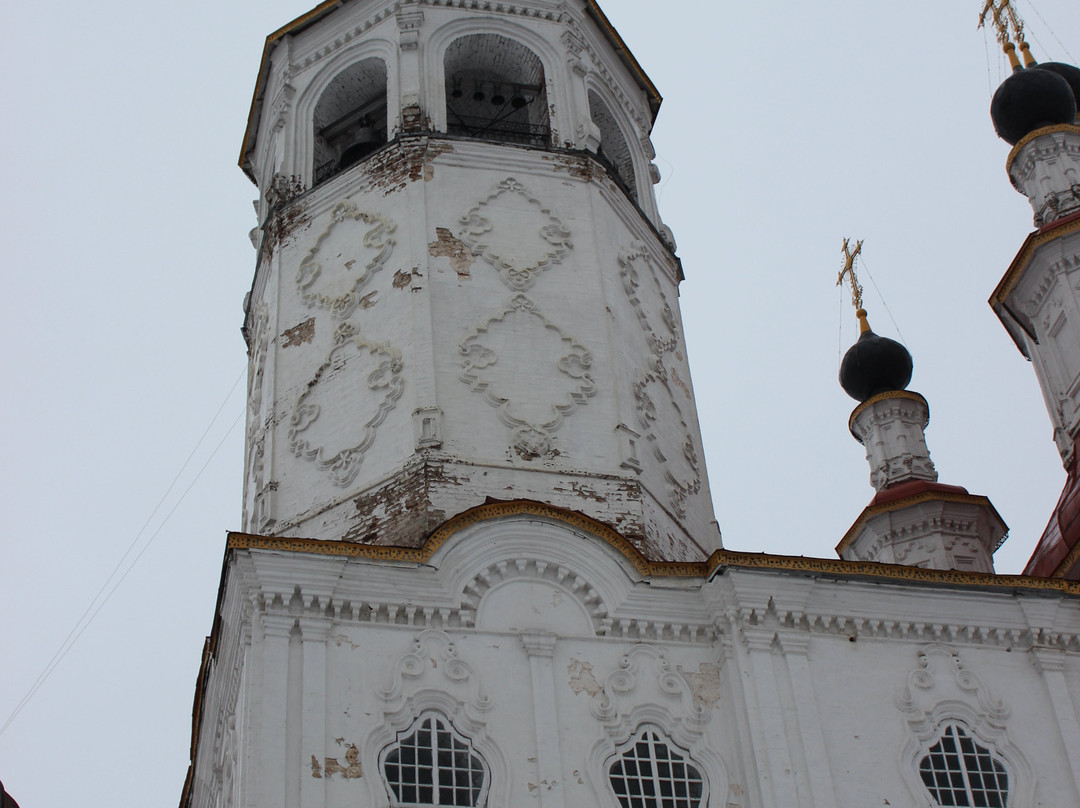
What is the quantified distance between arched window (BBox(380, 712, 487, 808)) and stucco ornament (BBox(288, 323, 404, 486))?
267 centimetres

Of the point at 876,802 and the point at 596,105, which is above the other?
the point at 596,105

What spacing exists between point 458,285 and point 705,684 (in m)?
4.02

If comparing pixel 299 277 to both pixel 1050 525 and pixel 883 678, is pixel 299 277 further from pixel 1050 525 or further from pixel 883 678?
pixel 1050 525

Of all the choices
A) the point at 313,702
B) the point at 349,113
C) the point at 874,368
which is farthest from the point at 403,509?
the point at 874,368

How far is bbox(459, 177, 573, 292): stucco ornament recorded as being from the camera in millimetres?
13602

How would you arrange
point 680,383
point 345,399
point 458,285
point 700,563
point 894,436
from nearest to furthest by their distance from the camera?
1. point 700,563
2. point 345,399
3. point 458,285
4. point 680,383
5. point 894,436

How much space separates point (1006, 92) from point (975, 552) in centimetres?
529

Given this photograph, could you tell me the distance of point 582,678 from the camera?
1088cm

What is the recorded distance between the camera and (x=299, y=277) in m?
14.2

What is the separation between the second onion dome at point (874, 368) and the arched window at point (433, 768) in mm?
11054

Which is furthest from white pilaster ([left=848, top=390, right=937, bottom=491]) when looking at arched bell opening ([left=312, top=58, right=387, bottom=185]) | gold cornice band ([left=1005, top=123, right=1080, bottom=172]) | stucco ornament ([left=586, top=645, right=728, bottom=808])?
stucco ornament ([left=586, top=645, right=728, bottom=808])

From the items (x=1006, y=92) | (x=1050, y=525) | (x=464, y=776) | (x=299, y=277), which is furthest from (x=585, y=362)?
(x=1006, y=92)

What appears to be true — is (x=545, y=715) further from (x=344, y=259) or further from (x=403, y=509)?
(x=344, y=259)

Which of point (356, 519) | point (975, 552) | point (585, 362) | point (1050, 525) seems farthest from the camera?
point (975, 552)
